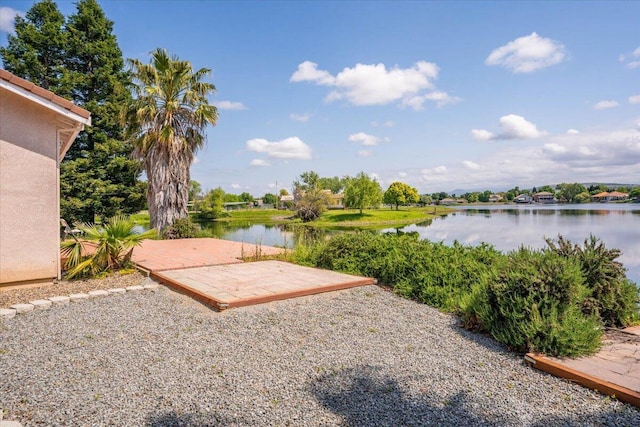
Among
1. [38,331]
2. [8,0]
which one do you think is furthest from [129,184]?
[38,331]

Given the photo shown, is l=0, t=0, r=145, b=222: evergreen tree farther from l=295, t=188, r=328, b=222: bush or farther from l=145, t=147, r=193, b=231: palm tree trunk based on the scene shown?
l=295, t=188, r=328, b=222: bush

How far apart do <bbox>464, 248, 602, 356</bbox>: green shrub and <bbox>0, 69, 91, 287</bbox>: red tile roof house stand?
655 centimetres

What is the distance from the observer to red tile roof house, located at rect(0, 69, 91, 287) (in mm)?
5586

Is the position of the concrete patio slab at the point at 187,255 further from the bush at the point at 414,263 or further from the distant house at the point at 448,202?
the distant house at the point at 448,202

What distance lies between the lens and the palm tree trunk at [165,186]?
14.5m

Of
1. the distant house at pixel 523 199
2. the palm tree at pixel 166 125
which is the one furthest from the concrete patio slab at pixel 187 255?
the distant house at pixel 523 199

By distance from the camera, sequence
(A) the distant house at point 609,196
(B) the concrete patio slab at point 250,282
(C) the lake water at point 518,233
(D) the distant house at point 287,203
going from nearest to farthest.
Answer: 1. (B) the concrete patio slab at point 250,282
2. (C) the lake water at point 518,233
3. (D) the distant house at point 287,203
4. (A) the distant house at point 609,196

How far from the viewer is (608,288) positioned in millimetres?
4379

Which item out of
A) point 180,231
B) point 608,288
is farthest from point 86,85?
point 608,288

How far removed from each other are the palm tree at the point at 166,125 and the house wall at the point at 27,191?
857 centimetres

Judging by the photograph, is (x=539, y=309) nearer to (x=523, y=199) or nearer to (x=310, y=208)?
(x=310, y=208)

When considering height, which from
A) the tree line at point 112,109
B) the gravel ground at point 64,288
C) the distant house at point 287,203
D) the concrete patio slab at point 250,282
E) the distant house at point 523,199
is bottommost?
the gravel ground at point 64,288

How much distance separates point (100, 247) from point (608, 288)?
788cm

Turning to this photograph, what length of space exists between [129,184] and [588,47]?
1891cm
